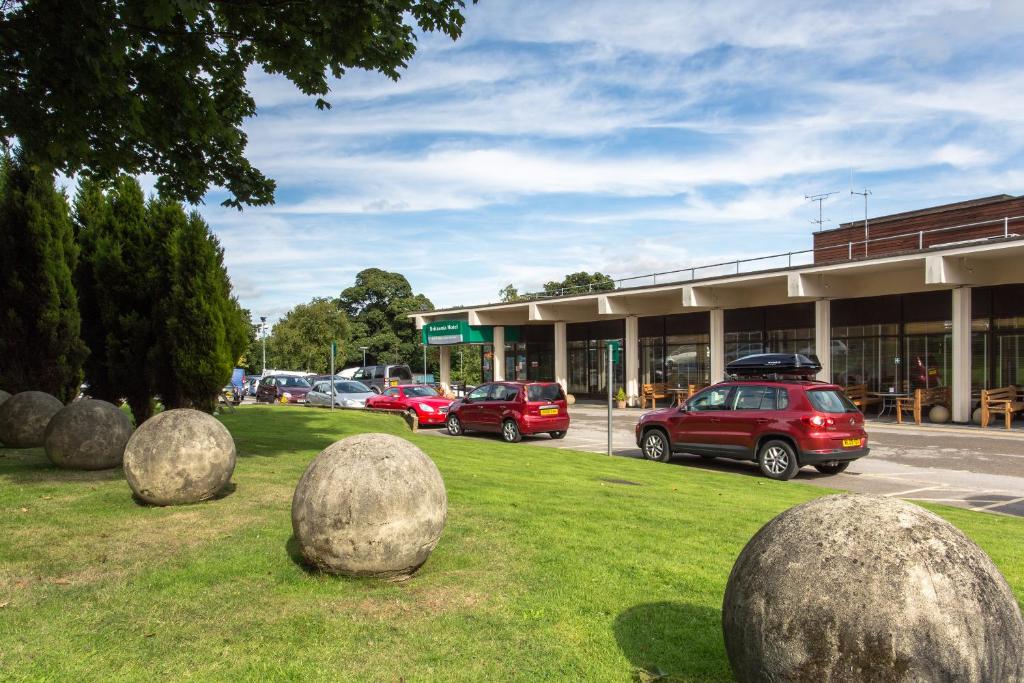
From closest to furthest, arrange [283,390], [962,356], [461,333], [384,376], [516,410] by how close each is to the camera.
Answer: [516,410] < [962,356] < [283,390] < [384,376] < [461,333]

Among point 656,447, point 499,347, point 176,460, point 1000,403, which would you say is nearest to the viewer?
point 176,460

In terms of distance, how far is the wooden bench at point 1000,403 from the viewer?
20856 mm

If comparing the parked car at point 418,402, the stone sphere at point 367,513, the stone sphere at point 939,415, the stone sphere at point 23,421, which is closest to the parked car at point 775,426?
the stone sphere at point 367,513

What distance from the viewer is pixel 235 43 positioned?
9.99m

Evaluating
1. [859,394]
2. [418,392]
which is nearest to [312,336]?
[418,392]

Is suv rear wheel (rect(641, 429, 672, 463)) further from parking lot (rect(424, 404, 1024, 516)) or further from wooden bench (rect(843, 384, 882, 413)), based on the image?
wooden bench (rect(843, 384, 882, 413))

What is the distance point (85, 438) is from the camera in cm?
955

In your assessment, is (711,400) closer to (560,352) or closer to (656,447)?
(656,447)

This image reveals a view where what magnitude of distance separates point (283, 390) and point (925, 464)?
100.0ft

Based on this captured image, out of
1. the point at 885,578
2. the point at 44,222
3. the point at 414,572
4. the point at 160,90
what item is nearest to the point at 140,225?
the point at 44,222

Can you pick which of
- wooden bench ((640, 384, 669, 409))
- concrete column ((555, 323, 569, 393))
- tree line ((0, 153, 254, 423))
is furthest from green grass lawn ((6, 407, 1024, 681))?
concrete column ((555, 323, 569, 393))

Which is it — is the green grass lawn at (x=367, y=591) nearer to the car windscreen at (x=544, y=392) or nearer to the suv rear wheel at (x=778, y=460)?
Answer: the suv rear wheel at (x=778, y=460)

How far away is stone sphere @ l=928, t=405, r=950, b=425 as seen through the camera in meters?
23.2

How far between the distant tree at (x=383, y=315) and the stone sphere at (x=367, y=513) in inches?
2465
